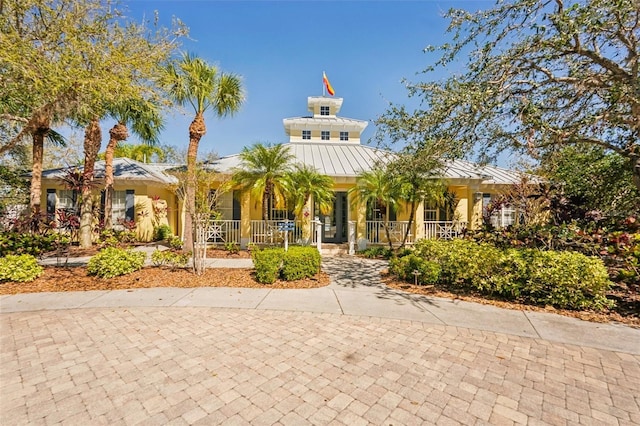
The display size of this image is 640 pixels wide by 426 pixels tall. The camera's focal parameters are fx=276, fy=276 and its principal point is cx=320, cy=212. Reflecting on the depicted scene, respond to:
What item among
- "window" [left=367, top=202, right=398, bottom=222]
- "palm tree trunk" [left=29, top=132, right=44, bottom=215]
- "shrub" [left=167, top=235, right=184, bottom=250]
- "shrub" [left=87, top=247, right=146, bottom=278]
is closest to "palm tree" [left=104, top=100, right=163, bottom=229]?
"palm tree trunk" [left=29, top=132, right=44, bottom=215]

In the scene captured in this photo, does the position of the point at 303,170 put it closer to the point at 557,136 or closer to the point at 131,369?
the point at 557,136

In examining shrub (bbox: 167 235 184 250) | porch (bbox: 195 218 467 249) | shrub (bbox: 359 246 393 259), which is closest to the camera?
shrub (bbox: 359 246 393 259)

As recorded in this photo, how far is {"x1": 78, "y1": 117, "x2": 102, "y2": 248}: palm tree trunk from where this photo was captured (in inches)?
438

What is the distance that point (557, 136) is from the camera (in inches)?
224

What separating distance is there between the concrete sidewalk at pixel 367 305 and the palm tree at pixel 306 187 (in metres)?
4.67

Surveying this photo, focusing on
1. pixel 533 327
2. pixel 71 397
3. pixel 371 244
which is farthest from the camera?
pixel 371 244

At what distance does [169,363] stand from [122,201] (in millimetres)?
12808

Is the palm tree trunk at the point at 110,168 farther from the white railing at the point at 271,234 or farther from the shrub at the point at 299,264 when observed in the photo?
the shrub at the point at 299,264

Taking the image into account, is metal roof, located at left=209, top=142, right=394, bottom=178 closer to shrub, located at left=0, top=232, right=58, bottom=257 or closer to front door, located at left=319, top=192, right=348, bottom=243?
front door, located at left=319, top=192, right=348, bottom=243

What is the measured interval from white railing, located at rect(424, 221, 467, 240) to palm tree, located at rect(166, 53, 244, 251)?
388 inches

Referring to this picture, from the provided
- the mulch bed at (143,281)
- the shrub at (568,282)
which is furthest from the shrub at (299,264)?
the shrub at (568,282)

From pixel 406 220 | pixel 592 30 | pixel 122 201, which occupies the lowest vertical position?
pixel 406 220

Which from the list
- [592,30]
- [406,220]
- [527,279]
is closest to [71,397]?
[527,279]

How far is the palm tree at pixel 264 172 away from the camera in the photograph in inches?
416
